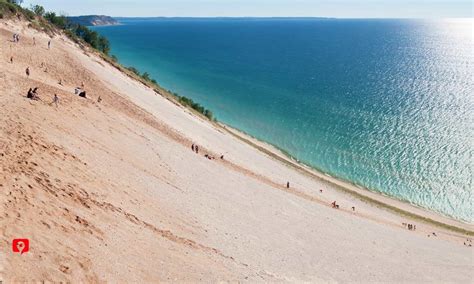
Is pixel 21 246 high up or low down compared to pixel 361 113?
down

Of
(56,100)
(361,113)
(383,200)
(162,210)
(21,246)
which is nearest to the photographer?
(21,246)

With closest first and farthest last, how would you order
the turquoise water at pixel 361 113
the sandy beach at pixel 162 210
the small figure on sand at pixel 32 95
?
the sandy beach at pixel 162 210, the small figure on sand at pixel 32 95, the turquoise water at pixel 361 113

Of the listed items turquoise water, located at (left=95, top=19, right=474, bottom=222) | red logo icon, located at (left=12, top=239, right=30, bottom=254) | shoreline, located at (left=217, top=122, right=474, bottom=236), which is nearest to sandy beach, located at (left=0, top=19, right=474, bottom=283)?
red logo icon, located at (left=12, top=239, right=30, bottom=254)

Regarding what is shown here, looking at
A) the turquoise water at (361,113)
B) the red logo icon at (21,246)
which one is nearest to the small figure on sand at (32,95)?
the red logo icon at (21,246)

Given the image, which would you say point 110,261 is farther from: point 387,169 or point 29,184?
point 387,169

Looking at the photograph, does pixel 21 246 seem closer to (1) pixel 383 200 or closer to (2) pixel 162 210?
(2) pixel 162 210

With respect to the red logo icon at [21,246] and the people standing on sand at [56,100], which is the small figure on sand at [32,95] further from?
the red logo icon at [21,246]

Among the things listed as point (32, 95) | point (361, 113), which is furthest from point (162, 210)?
point (361, 113)

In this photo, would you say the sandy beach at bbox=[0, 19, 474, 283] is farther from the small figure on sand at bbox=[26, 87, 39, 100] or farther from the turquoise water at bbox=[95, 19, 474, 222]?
the turquoise water at bbox=[95, 19, 474, 222]
